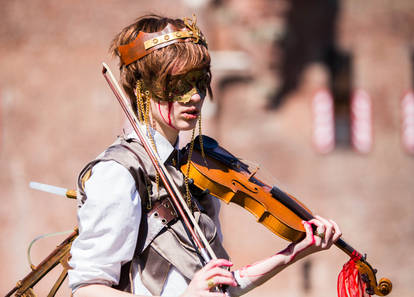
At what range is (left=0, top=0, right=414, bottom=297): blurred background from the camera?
32.0 ft

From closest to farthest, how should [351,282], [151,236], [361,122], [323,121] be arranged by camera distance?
1. [151,236]
2. [351,282]
3. [323,121]
4. [361,122]

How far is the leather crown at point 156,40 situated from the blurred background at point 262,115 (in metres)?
7.64

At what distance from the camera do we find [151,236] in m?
1.71

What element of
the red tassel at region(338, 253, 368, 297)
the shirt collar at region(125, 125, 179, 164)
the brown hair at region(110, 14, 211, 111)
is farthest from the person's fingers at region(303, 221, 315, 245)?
the brown hair at region(110, 14, 211, 111)

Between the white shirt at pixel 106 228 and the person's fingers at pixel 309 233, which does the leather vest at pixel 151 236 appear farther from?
the person's fingers at pixel 309 233

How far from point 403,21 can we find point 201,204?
9.88 meters

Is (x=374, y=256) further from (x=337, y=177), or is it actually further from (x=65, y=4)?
(x=65, y=4)

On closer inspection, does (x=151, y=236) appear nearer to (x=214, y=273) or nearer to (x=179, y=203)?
(x=179, y=203)

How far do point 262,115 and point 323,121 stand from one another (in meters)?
1.14

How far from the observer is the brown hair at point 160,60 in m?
1.80

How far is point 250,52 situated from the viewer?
9906mm

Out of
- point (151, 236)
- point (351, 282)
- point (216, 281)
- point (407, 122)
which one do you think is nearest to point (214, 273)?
point (216, 281)

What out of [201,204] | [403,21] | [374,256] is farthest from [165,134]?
[403,21]

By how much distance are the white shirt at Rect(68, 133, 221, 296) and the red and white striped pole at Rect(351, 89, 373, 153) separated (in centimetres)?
928
